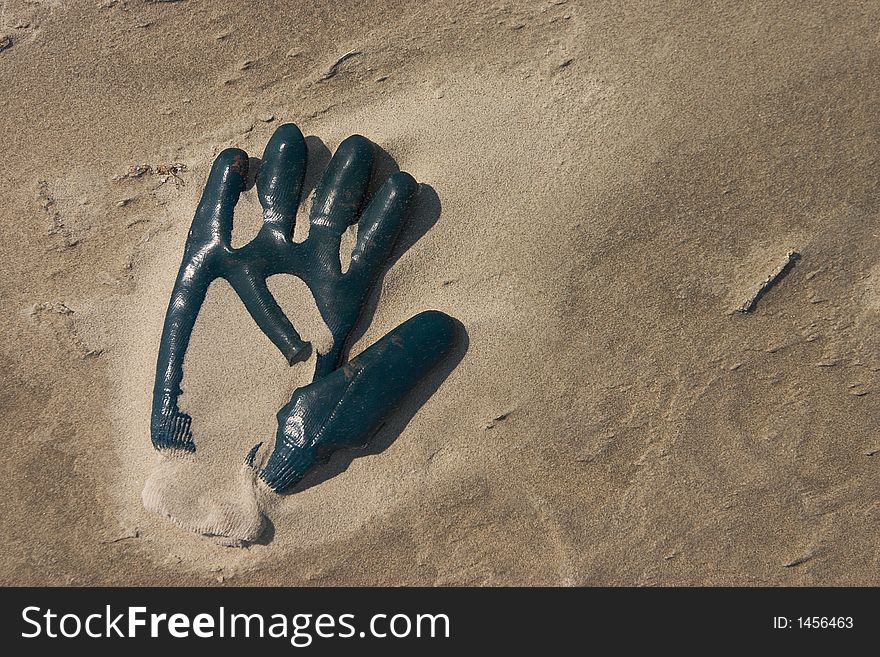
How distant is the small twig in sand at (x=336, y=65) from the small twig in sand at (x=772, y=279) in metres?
2.28

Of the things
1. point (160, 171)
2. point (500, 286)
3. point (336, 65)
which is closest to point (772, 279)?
point (500, 286)

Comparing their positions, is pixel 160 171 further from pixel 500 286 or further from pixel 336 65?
pixel 500 286

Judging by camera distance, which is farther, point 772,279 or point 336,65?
point 336,65

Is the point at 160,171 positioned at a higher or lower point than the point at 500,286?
higher

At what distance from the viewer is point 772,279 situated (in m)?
2.88

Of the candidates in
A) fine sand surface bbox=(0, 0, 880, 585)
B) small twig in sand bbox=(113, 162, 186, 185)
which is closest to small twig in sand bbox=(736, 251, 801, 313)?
fine sand surface bbox=(0, 0, 880, 585)

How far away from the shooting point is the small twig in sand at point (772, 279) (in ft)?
9.42

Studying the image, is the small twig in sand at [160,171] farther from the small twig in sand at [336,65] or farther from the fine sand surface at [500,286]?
the small twig in sand at [336,65]

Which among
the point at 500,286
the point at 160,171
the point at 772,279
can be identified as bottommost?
the point at 772,279

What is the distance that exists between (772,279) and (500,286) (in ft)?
4.20

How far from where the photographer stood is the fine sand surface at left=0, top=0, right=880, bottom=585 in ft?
9.50

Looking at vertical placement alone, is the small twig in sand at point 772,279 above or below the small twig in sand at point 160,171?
below

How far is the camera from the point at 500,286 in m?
2.95

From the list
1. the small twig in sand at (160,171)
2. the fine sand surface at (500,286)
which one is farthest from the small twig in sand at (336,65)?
the small twig in sand at (160,171)
